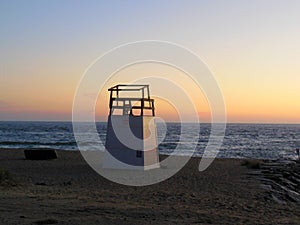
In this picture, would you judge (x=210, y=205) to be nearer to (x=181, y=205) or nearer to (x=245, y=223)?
(x=181, y=205)

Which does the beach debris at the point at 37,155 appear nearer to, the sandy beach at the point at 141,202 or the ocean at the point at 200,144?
the sandy beach at the point at 141,202

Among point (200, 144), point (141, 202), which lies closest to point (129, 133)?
point (141, 202)

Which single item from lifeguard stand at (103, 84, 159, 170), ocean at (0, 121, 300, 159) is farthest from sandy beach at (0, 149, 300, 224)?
ocean at (0, 121, 300, 159)

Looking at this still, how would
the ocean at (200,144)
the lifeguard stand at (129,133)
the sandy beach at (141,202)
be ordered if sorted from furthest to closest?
1. the ocean at (200,144)
2. the lifeguard stand at (129,133)
3. the sandy beach at (141,202)

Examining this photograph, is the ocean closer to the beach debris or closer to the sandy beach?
the beach debris

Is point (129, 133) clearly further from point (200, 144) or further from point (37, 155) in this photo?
point (200, 144)

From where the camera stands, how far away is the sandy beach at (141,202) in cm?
1135

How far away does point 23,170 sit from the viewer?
2427cm

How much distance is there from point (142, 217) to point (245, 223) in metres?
2.31

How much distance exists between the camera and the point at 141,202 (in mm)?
14125

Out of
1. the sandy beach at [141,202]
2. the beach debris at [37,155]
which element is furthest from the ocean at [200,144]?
the sandy beach at [141,202]

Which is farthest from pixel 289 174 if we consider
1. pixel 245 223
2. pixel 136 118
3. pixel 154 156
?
pixel 245 223

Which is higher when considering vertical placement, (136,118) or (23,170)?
(136,118)

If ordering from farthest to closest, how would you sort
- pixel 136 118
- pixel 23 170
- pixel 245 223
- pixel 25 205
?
pixel 23 170
pixel 136 118
pixel 25 205
pixel 245 223
